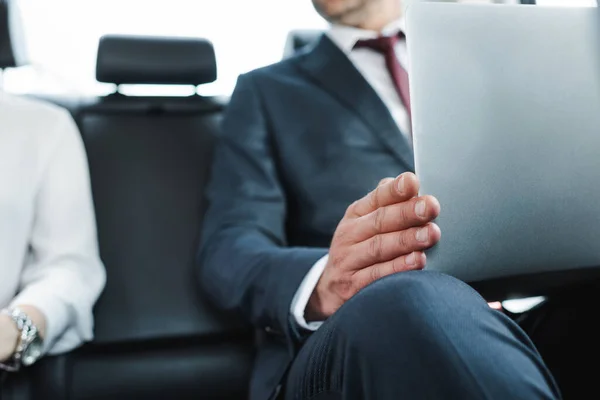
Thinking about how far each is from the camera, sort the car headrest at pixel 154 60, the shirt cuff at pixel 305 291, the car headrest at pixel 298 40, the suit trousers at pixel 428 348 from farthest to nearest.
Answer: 1. the car headrest at pixel 298 40
2. the car headrest at pixel 154 60
3. the shirt cuff at pixel 305 291
4. the suit trousers at pixel 428 348

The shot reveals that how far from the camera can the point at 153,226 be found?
132cm

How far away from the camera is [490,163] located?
584mm

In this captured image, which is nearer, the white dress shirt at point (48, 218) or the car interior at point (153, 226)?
the white dress shirt at point (48, 218)

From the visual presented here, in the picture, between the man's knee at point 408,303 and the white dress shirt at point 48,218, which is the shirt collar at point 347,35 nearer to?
the white dress shirt at point 48,218

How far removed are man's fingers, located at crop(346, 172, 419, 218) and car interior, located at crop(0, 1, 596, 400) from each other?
636mm

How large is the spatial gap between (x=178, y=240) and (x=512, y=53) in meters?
0.84

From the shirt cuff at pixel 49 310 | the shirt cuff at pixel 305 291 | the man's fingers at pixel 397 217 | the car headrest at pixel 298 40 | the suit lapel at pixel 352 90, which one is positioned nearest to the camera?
the man's fingers at pixel 397 217

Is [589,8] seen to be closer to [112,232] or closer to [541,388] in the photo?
[541,388]

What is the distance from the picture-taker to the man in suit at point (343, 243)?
47cm

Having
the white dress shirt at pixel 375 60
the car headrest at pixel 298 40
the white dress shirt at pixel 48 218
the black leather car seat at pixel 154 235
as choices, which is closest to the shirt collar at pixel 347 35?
the white dress shirt at pixel 375 60

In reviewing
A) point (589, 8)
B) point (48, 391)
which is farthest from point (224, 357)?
point (589, 8)

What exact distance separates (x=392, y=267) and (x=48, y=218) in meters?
0.72

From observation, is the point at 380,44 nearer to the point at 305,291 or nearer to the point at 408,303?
the point at 305,291

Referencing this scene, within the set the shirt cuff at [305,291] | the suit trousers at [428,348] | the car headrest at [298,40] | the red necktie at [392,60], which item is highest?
the car headrest at [298,40]
